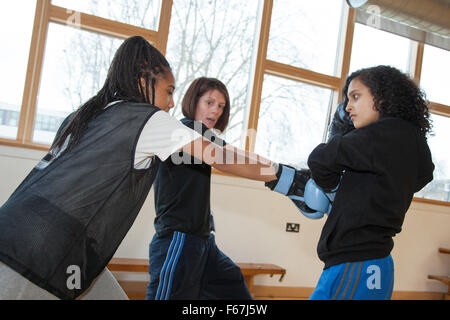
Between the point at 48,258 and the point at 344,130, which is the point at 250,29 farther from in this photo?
the point at 48,258

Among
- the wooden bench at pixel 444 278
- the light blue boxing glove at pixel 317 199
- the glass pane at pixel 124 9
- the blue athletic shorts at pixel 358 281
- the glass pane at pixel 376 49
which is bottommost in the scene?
the wooden bench at pixel 444 278

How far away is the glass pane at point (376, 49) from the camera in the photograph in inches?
154

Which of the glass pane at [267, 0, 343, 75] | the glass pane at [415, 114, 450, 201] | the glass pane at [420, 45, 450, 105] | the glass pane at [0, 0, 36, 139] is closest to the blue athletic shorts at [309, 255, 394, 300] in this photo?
the glass pane at [0, 0, 36, 139]

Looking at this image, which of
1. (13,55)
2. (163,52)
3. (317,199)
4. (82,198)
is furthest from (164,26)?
(82,198)

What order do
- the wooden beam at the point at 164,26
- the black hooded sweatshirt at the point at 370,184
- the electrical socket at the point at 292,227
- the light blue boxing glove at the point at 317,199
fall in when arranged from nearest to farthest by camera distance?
the black hooded sweatshirt at the point at 370,184 < the light blue boxing glove at the point at 317,199 < the wooden beam at the point at 164,26 < the electrical socket at the point at 292,227

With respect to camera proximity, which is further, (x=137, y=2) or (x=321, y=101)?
(x=321, y=101)

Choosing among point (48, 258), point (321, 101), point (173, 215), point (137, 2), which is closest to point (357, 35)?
point (321, 101)

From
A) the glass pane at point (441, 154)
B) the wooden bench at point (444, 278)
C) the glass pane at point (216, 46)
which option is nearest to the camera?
the glass pane at point (216, 46)

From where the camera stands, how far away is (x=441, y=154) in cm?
441

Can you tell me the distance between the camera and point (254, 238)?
326 cm

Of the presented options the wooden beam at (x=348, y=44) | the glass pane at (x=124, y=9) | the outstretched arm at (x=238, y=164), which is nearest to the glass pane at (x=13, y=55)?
the glass pane at (x=124, y=9)

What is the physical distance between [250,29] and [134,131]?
9.32 ft

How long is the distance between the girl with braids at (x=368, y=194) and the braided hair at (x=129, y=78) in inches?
23.3

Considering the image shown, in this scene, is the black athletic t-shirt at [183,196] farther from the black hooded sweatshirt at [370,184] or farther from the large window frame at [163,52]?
the large window frame at [163,52]
